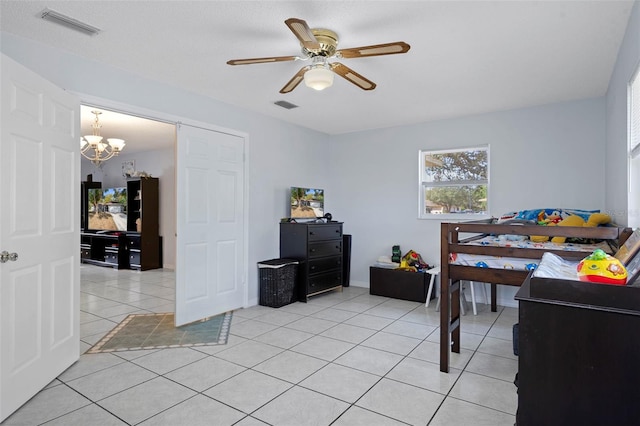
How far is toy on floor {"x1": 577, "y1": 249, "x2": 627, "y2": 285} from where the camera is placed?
133 centimetres

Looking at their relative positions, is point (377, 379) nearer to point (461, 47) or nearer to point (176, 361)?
point (176, 361)

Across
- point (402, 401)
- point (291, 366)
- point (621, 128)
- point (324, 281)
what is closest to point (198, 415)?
point (291, 366)

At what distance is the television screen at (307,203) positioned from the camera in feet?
16.8

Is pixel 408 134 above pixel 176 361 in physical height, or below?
above

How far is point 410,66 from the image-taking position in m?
3.13

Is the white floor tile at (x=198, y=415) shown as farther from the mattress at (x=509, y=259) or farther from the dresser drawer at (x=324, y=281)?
the dresser drawer at (x=324, y=281)

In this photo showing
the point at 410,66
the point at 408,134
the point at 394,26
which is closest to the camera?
the point at 394,26

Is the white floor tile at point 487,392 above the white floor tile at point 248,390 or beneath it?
above

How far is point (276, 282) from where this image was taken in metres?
4.50

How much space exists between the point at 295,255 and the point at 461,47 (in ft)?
10.2

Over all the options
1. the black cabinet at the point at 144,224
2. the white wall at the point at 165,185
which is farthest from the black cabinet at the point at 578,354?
the black cabinet at the point at 144,224

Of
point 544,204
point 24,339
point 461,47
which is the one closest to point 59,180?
point 24,339

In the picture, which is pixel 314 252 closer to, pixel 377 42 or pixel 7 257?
pixel 377 42

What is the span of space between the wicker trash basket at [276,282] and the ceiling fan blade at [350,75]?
95.6 inches
